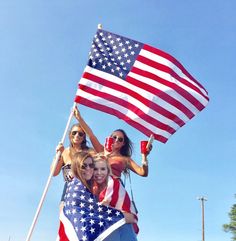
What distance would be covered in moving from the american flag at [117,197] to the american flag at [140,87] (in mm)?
1550

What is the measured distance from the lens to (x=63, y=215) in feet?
14.7

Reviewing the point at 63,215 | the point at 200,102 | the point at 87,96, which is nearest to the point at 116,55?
the point at 87,96

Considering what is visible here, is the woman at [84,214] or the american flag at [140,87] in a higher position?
the american flag at [140,87]

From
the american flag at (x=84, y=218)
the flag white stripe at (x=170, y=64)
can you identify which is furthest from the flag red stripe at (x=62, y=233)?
the flag white stripe at (x=170, y=64)

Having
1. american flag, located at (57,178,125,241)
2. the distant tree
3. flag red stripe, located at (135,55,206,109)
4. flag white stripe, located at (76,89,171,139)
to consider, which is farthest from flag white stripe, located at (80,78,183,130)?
the distant tree

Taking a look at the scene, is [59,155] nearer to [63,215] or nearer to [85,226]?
[63,215]

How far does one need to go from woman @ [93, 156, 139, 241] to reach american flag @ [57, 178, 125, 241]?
0.28ft

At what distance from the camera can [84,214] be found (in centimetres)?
429

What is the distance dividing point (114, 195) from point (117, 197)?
1.9 inches

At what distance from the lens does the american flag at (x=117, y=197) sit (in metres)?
4.45

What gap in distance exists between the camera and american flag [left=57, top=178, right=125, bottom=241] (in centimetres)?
418

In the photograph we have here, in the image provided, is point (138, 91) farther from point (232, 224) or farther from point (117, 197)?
point (232, 224)

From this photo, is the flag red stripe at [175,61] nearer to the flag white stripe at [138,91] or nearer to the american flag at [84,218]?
the flag white stripe at [138,91]

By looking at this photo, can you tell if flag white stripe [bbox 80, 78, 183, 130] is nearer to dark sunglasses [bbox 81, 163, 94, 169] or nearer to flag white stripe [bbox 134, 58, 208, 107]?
flag white stripe [bbox 134, 58, 208, 107]
